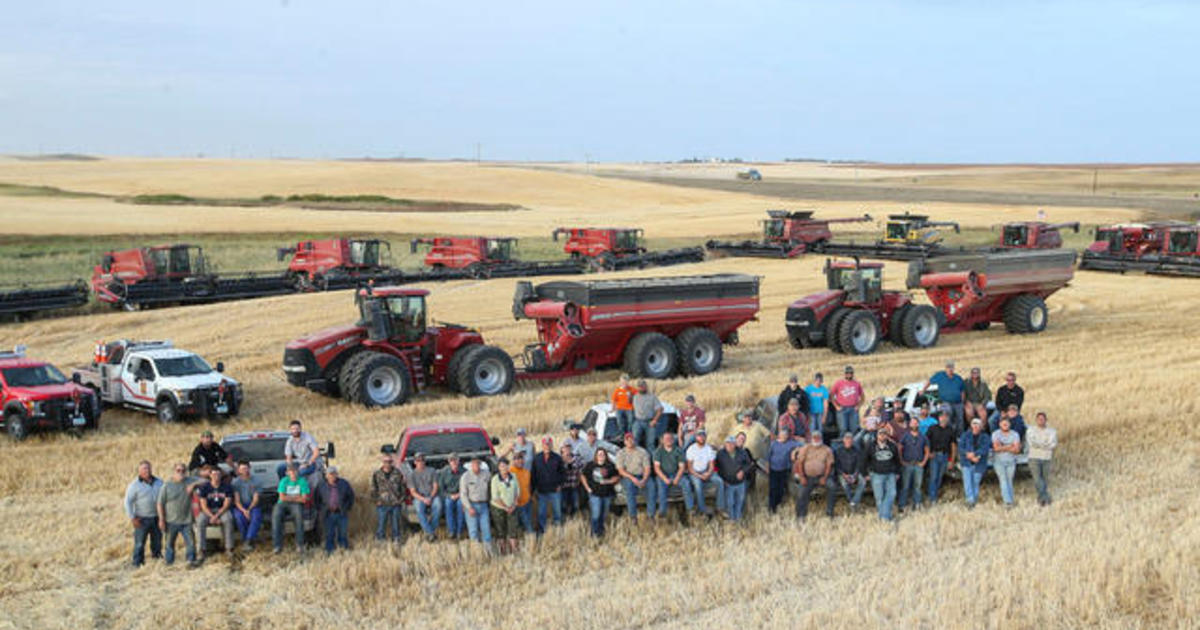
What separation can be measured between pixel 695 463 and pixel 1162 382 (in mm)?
11045

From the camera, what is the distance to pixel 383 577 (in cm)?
1132

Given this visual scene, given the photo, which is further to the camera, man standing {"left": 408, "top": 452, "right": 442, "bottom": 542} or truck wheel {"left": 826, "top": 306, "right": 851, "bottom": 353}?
truck wheel {"left": 826, "top": 306, "right": 851, "bottom": 353}

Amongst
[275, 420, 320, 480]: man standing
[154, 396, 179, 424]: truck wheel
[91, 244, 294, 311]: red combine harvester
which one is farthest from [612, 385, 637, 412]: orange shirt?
[91, 244, 294, 311]: red combine harvester

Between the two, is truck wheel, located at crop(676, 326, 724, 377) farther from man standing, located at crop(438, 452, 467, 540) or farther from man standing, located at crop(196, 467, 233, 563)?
man standing, located at crop(196, 467, 233, 563)

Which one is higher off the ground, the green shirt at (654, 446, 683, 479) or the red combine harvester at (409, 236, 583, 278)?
the red combine harvester at (409, 236, 583, 278)

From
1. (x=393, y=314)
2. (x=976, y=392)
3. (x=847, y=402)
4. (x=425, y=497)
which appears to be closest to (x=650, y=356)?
(x=393, y=314)

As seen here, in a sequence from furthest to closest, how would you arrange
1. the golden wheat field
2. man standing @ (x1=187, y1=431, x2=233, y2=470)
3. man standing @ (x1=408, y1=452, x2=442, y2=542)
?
man standing @ (x1=187, y1=431, x2=233, y2=470) → man standing @ (x1=408, y1=452, x2=442, y2=542) → the golden wheat field

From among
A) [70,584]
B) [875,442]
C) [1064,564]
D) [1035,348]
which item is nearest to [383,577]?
[70,584]

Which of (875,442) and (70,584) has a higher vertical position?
(875,442)

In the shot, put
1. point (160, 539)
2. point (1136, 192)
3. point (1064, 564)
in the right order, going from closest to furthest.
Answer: point (1064, 564) < point (160, 539) < point (1136, 192)

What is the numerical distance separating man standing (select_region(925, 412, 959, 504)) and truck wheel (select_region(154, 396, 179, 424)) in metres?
11.6

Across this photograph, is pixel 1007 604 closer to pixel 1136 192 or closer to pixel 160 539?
pixel 160 539

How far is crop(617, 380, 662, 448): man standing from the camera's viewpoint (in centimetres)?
1503

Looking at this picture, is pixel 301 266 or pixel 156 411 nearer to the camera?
pixel 156 411
